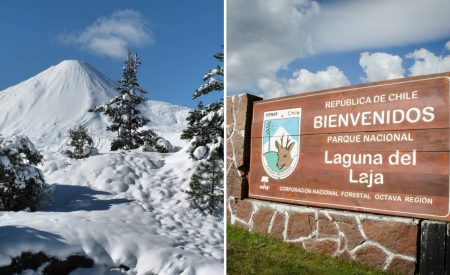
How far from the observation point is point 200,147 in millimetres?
7348

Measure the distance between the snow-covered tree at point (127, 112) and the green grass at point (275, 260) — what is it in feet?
28.7

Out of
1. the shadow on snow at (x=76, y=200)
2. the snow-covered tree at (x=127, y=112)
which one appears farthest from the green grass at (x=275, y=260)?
the snow-covered tree at (x=127, y=112)

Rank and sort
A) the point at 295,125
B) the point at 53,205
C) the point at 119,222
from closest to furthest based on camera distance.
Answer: the point at 295,125, the point at 119,222, the point at 53,205

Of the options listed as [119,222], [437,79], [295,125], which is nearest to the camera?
[437,79]

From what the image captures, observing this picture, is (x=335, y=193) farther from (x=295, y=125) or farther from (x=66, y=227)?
(x=66, y=227)

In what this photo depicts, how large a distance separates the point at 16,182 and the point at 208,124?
292 cm

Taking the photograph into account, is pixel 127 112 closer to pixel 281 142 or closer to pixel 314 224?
pixel 281 142

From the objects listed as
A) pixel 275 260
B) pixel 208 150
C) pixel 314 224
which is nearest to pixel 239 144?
pixel 314 224

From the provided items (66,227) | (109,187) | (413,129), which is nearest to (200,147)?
(109,187)

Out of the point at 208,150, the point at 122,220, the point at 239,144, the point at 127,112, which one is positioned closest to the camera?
the point at 239,144

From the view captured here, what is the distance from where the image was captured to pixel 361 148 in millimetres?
3668

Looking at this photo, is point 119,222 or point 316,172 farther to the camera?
point 119,222

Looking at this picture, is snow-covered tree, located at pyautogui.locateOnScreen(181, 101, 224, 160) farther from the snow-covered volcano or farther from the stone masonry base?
the snow-covered volcano

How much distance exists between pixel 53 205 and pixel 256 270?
12.0 ft
